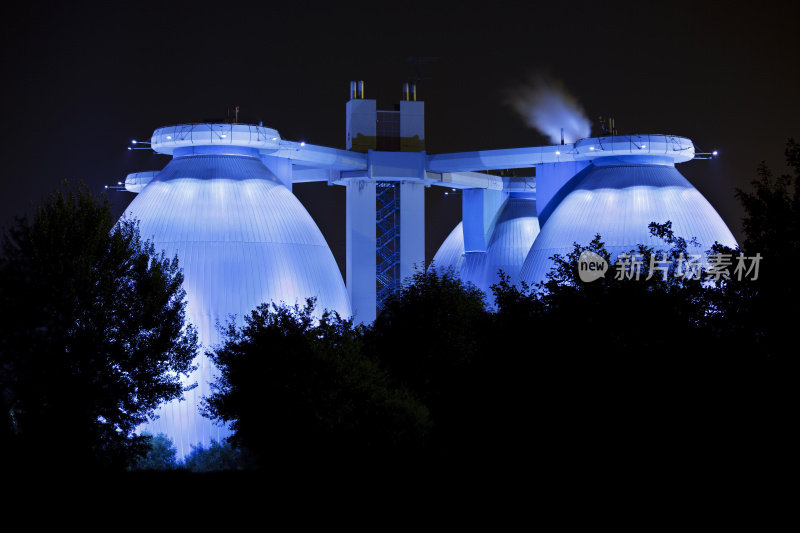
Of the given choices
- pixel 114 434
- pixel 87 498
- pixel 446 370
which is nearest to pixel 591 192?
pixel 446 370

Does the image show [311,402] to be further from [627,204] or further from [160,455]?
[627,204]

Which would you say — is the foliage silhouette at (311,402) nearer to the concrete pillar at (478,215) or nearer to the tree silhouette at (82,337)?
the tree silhouette at (82,337)

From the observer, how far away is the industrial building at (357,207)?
175 feet

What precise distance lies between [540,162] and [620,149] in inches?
221

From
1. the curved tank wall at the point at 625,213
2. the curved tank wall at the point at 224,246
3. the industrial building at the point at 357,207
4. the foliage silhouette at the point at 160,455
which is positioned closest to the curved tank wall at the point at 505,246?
the industrial building at the point at 357,207

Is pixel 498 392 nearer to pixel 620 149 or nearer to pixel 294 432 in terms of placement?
pixel 294 432

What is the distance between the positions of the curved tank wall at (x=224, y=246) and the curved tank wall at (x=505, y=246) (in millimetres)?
17629

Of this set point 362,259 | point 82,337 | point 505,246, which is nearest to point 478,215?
point 505,246

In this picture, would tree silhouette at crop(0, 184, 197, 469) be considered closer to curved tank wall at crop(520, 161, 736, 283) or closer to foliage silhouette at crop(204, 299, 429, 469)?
foliage silhouette at crop(204, 299, 429, 469)

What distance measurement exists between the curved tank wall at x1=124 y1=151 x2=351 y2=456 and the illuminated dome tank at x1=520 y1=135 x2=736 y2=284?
12.5 meters

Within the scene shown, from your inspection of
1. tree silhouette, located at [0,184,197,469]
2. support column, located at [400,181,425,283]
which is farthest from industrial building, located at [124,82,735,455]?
tree silhouette, located at [0,184,197,469]

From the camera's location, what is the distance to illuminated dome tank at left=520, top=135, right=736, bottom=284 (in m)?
58.6

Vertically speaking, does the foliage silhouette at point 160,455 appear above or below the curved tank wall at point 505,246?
below

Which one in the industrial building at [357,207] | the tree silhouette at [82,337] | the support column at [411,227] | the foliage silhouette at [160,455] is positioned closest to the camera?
the tree silhouette at [82,337]
